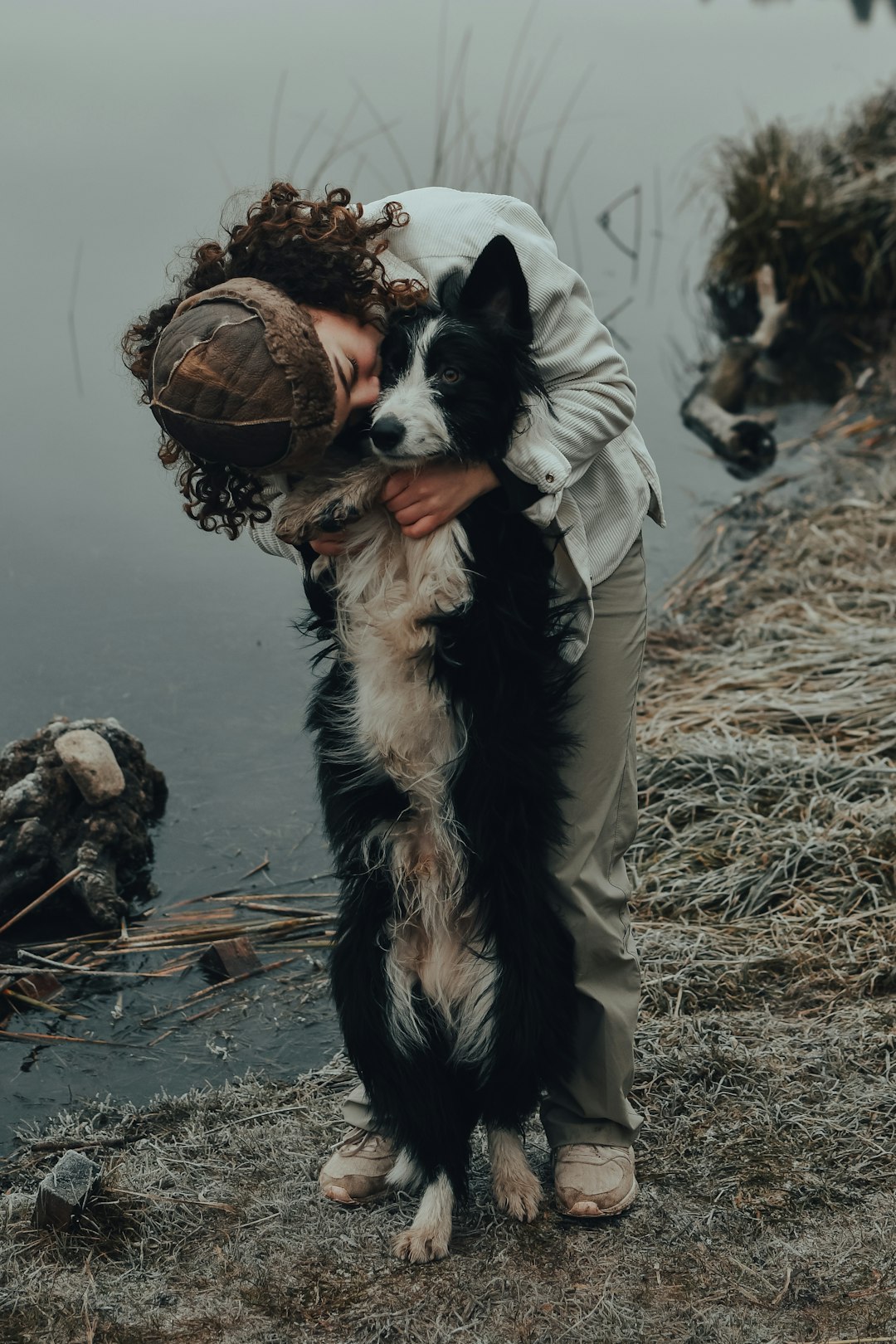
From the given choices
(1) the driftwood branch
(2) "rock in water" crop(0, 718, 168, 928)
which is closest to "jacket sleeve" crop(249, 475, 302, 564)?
(2) "rock in water" crop(0, 718, 168, 928)

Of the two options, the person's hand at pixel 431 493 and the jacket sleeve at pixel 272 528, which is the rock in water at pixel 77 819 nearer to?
the jacket sleeve at pixel 272 528

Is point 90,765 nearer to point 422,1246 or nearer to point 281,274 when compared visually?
point 422,1246

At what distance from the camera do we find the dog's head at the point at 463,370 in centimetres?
227

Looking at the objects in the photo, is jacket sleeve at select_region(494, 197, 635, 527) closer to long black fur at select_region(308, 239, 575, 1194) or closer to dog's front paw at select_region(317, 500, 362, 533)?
long black fur at select_region(308, 239, 575, 1194)

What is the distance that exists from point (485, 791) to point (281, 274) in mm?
1010

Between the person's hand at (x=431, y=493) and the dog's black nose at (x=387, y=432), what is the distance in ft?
0.35

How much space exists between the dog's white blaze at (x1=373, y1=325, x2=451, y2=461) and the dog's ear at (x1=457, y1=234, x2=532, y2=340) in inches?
3.9

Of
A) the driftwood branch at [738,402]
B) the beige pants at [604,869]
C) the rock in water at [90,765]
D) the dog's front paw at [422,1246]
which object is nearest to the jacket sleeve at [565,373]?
the beige pants at [604,869]

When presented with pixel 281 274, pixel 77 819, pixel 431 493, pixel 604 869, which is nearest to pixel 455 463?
pixel 431 493

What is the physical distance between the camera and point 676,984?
3875mm

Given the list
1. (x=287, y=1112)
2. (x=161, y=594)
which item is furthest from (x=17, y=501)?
(x=287, y=1112)

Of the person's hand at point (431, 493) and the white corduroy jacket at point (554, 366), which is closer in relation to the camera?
the person's hand at point (431, 493)

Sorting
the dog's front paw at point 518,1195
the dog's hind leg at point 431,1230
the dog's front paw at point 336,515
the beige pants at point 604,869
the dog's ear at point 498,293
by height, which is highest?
the dog's ear at point 498,293

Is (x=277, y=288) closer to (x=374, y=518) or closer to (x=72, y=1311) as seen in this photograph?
(x=374, y=518)
